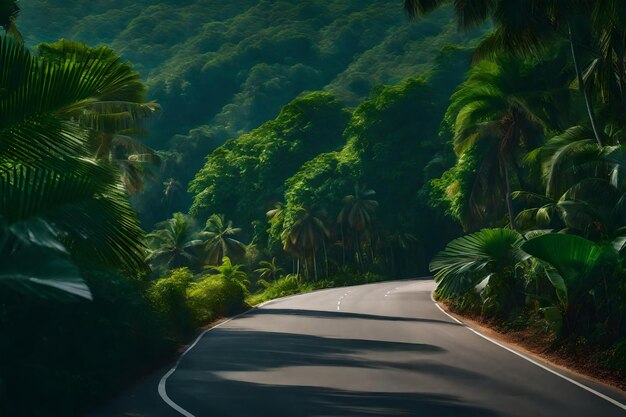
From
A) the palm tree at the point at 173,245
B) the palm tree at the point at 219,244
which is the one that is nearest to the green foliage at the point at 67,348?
the palm tree at the point at 173,245

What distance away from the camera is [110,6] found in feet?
607

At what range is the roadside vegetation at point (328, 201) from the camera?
9.91 metres

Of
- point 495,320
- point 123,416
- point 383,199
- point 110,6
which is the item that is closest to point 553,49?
point 495,320

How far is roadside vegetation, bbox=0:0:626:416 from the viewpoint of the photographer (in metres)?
9.91

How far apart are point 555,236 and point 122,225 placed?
959 centimetres

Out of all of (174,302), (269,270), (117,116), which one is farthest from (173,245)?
(174,302)

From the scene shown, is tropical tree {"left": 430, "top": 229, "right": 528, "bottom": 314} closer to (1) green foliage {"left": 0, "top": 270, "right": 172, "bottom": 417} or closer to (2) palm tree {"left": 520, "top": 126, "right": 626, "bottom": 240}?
(2) palm tree {"left": 520, "top": 126, "right": 626, "bottom": 240}

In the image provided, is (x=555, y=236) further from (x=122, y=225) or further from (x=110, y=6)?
(x=110, y=6)

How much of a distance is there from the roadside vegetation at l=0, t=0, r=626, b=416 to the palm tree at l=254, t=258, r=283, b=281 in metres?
0.57

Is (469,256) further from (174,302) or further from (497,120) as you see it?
(497,120)

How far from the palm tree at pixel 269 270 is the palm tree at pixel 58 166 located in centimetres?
6715

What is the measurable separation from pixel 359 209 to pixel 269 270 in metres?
12.8

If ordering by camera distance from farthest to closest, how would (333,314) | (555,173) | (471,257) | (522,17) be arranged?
(333,314)
(555,173)
(471,257)
(522,17)

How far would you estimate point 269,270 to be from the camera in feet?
264
